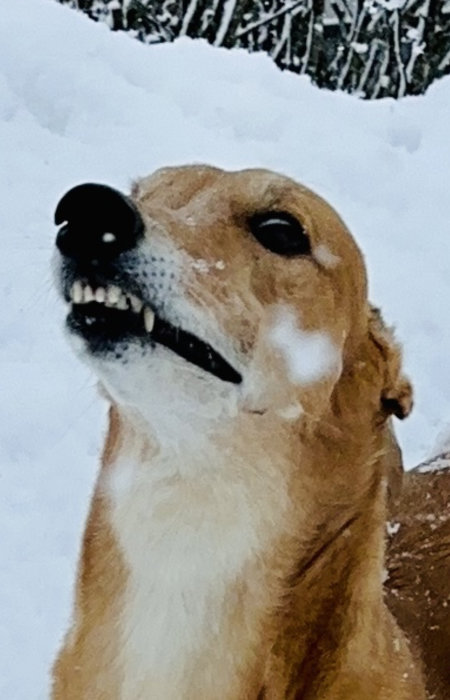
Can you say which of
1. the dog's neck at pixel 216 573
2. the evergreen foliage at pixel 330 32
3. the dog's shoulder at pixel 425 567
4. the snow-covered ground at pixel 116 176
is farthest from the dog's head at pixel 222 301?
the evergreen foliage at pixel 330 32

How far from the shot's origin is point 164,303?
9.00ft

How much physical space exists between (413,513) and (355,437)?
0.94 metres

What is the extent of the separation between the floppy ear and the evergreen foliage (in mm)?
6477

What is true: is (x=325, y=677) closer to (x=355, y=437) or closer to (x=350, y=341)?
(x=355, y=437)

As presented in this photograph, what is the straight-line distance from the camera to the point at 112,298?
2.75 meters

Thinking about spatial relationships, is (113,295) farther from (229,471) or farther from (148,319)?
(229,471)

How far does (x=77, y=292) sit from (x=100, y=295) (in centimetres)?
5

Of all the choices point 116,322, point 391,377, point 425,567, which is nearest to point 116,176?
point 425,567

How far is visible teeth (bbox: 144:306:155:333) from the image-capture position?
2.74m

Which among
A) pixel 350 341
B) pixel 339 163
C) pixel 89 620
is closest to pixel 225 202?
pixel 350 341

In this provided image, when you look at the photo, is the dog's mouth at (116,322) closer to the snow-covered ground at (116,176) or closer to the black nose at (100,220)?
the black nose at (100,220)

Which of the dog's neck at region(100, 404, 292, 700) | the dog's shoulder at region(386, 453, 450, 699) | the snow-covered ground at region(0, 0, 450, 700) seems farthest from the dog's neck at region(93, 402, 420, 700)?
the snow-covered ground at region(0, 0, 450, 700)

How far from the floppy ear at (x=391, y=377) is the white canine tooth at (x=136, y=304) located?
70 centimetres

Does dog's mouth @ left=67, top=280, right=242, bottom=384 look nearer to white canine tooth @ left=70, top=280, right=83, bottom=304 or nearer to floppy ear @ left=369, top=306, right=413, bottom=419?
white canine tooth @ left=70, top=280, right=83, bottom=304
